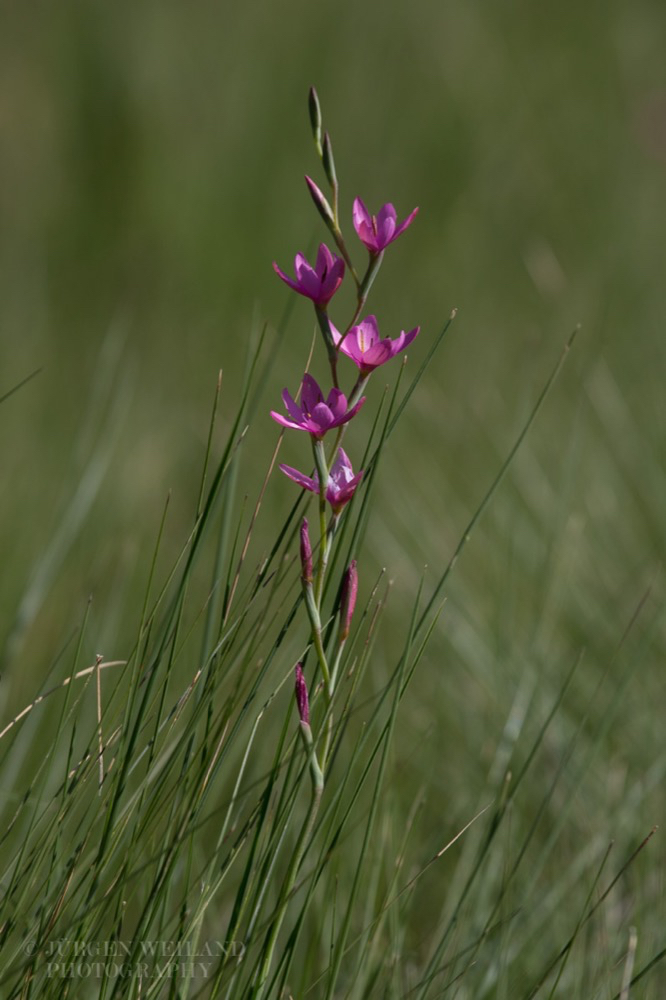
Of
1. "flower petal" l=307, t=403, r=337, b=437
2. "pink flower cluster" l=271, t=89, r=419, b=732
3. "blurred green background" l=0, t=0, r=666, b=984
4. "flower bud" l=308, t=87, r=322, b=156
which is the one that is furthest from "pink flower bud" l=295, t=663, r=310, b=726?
"blurred green background" l=0, t=0, r=666, b=984

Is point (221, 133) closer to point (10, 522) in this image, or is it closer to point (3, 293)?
point (3, 293)

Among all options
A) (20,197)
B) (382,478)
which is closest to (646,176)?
(20,197)

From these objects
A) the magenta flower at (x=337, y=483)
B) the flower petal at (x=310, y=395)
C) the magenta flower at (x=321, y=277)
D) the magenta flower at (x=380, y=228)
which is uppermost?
the magenta flower at (x=380, y=228)

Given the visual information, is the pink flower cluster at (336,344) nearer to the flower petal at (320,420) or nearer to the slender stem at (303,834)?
the flower petal at (320,420)

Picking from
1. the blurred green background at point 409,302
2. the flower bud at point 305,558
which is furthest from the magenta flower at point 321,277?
the blurred green background at point 409,302

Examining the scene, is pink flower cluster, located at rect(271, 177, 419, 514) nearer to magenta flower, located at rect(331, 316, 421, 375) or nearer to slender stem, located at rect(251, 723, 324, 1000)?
magenta flower, located at rect(331, 316, 421, 375)

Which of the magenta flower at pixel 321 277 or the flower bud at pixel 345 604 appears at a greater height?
the magenta flower at pixel 321 277
